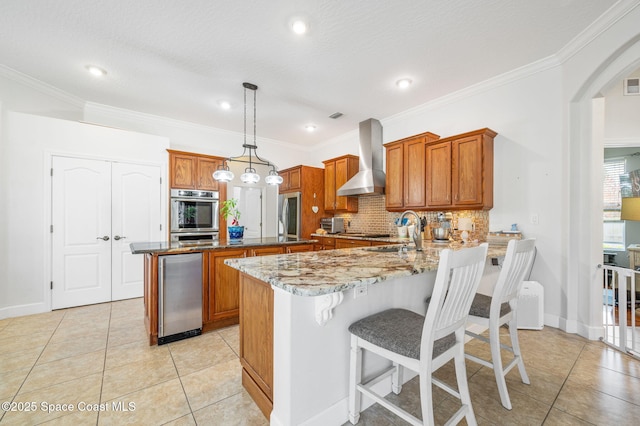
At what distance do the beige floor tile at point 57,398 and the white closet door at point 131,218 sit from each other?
233 centimetres

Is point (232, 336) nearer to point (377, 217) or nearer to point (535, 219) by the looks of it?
point (377, 217)

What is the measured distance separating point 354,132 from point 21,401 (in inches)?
211

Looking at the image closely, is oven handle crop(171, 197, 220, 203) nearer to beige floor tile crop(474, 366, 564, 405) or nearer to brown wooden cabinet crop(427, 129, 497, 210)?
brown wooden cabinet crop(427, 129, 497, 210)

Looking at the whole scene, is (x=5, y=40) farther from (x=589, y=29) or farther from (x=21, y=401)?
(x=589, y=29)

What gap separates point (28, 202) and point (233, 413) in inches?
153

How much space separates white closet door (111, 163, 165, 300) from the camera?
3.92 m

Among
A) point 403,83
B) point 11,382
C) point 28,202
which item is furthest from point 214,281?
point 403,83

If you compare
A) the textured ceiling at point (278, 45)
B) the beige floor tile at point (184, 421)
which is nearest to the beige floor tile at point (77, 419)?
the beige floor tile at point (184, 421)

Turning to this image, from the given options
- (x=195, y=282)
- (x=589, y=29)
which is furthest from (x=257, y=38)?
(x=589, y=29)

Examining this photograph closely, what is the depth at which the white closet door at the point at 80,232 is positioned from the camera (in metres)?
3.52

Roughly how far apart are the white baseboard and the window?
886 cm

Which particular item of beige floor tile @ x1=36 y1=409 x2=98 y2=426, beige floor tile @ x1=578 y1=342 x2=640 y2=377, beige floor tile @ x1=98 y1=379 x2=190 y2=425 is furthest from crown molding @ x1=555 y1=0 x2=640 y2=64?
beige floor tile @ x1=36 y1=409 x2=98 y2=426

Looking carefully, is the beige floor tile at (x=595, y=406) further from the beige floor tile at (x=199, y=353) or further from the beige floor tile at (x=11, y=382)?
the beige floor tile at (x=11, y=382)

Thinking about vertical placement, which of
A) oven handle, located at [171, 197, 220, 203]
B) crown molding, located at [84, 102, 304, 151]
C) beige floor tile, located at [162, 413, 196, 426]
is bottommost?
beige floor tile, located at [162, 413, 196, 426]
